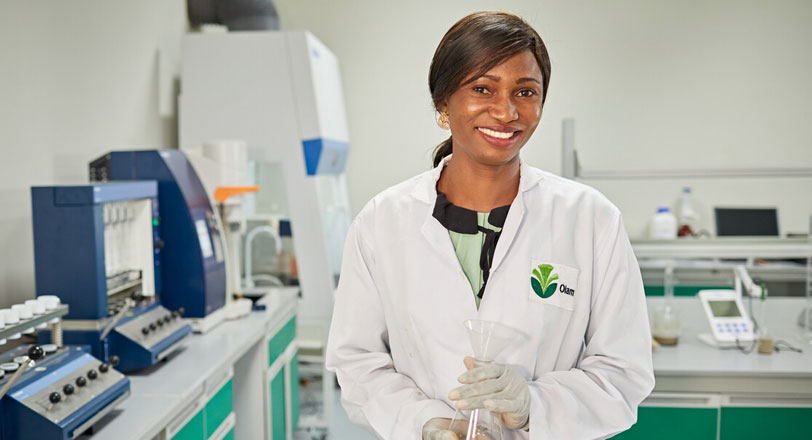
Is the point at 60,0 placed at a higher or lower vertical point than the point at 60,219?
higher

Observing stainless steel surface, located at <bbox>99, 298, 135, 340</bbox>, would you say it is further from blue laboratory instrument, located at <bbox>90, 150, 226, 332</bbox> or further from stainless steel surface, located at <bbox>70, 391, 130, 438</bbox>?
blue laboratory instrument, located at <bbox>90, 150, 226, 332</bbox>

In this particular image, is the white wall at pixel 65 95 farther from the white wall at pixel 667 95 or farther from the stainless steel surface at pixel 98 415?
the white wall at pixel 667 95

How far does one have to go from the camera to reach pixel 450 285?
4.22 ft


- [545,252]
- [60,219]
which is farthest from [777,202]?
[60,219]

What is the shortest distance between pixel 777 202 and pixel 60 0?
4849 mm

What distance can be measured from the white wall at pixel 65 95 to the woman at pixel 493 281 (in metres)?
1.58

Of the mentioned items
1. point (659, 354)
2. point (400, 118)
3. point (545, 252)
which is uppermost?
point (400, 118)

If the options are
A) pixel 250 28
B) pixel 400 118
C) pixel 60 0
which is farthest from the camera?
pixel 400 118

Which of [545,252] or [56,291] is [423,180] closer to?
[545,252]

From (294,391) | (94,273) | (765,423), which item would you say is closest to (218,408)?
(94,273)

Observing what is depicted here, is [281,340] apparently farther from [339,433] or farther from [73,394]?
[73,394]

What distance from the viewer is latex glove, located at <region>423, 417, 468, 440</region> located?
3.77 feet

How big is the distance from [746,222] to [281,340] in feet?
11.8

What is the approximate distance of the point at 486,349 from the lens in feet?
3.62
